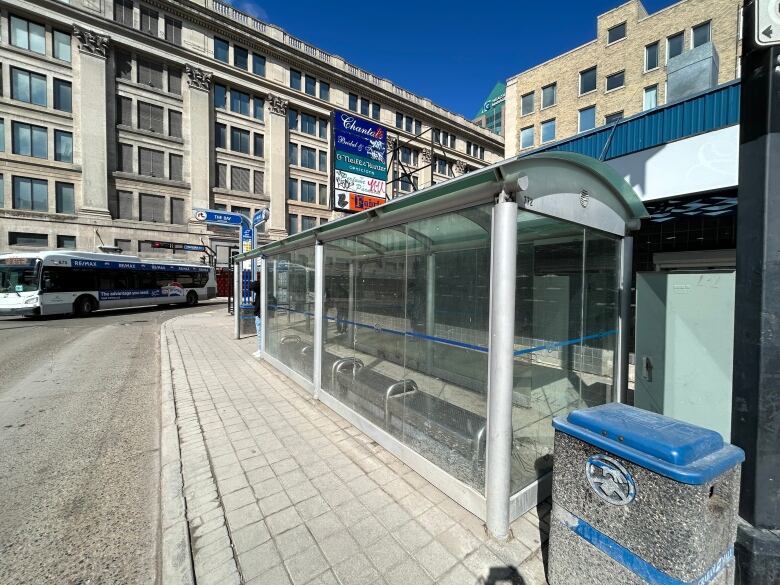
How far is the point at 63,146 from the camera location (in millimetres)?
24469

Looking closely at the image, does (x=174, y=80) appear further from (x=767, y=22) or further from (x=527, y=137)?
(x=767, y=22)

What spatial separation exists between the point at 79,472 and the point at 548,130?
85.2 ft

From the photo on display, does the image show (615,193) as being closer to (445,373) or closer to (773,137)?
(773,137)

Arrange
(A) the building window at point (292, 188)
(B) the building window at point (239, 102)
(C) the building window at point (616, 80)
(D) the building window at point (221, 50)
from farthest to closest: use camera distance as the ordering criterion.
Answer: (A) the building window at point (292, 188)
(B) the building window at point (239, 102)
(D) the building window at point (221, 50)
(C) the building window at point (616, 80)

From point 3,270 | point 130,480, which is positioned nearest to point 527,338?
point 130,480

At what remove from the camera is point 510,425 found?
2471 millimetres

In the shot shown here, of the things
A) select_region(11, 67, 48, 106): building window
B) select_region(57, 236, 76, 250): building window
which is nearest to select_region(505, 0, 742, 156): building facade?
select_region(57, 236, 76, 250): building window

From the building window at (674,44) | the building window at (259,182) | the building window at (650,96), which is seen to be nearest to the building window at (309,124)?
the building window at (259,182)

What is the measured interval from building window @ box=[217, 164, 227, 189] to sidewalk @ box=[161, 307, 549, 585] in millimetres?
29656

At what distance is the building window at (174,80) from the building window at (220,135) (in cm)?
353

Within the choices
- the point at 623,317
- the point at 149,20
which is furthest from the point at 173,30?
the point at 623,317

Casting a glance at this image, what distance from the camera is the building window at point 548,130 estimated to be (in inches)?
866

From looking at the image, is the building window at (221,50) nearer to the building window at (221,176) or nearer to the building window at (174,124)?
the building window at (174,124)

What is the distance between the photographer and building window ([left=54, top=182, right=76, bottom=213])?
24188 millimetres
